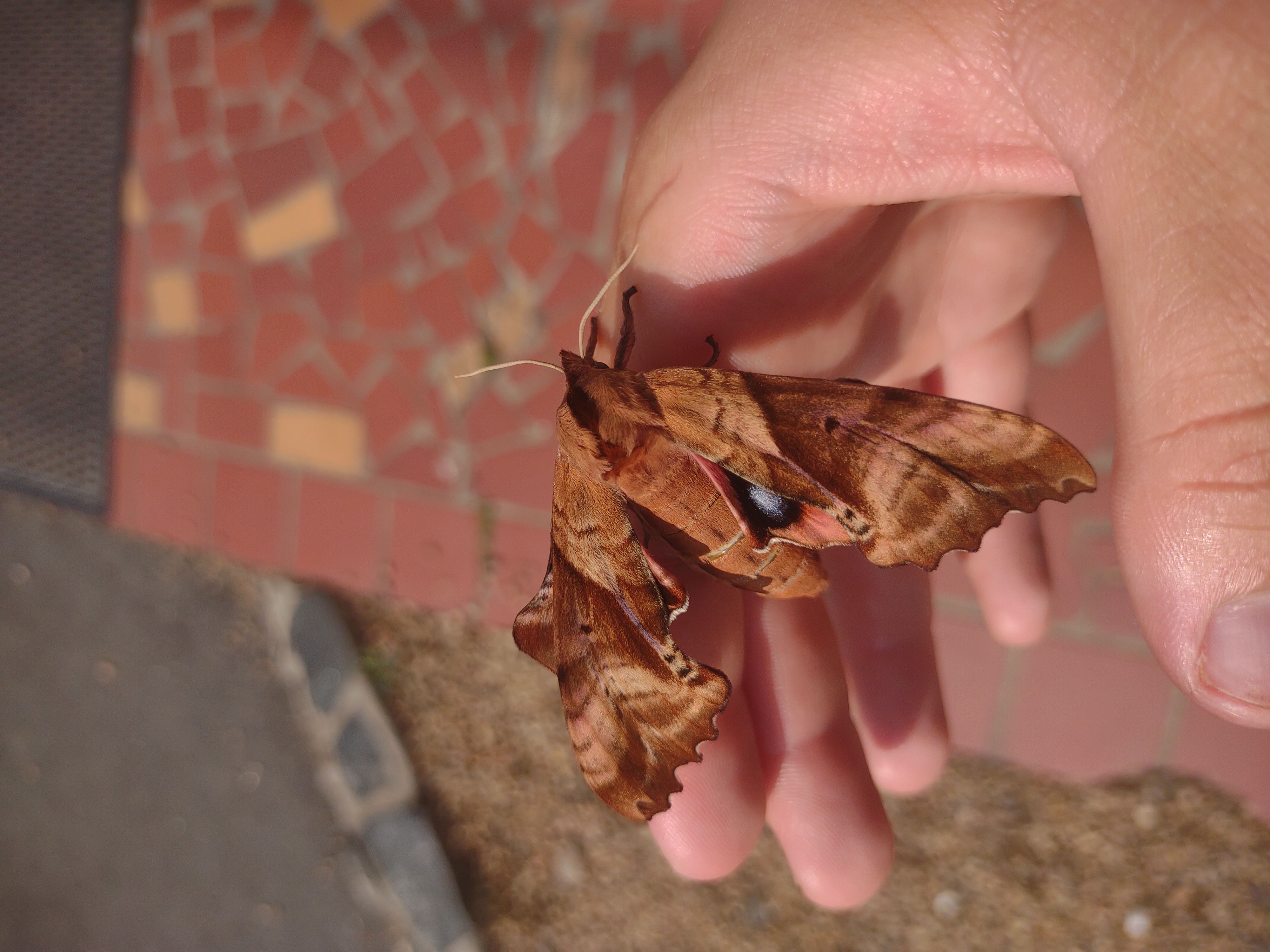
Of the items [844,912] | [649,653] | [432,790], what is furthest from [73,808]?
[649,653]

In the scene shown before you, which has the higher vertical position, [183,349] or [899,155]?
[899,155]

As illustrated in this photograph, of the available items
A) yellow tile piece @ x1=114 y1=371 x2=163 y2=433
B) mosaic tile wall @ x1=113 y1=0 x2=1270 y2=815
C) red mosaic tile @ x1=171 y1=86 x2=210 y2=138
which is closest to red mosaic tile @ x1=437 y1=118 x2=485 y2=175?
mosaic tile wall @ x1=113 y1=0 x2=1270 y2=815

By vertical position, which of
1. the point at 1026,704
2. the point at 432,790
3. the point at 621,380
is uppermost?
the point at 621,380

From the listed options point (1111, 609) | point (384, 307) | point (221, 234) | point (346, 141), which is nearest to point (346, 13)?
point (346, 141)

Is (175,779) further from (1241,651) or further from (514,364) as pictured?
(1241,651)

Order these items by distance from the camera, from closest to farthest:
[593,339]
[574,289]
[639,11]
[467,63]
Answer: [593,339] → [639,11] → [574,289] → [467,63]

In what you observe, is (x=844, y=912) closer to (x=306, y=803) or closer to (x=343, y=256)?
(x=306, y=803)
